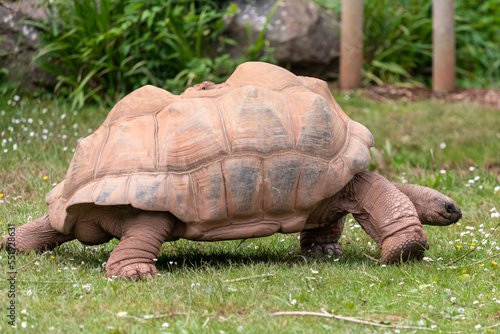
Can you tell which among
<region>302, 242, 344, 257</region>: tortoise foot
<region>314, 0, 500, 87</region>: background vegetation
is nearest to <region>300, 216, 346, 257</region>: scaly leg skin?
<region>302, 242, 344, 257</region>: tortoise foot

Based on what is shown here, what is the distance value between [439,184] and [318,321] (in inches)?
132

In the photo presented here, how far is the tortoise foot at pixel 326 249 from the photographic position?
4.34m

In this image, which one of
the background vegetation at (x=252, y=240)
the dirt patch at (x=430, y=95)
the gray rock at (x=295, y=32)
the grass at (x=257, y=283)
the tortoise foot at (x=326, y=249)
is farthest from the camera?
the dirt patch at (x=430, y=95)

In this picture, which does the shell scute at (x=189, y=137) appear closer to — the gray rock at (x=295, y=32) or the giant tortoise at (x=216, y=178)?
the giant tortoise at (x=216, y=178)

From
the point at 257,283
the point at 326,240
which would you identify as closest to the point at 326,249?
the point at 326,240

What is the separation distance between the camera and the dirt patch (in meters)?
9.61

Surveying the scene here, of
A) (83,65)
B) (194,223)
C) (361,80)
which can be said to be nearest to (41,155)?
(83,65)

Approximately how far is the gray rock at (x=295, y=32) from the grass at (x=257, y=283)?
4113 mm

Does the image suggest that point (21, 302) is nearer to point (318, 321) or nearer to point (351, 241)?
point (318, 321)

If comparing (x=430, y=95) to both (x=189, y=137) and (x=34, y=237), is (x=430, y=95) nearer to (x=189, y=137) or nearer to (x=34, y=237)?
(x=189, y=137)

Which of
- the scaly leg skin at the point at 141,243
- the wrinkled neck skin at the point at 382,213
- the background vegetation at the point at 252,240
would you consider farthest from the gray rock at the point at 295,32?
the scaly leg skin at the point at 141,243

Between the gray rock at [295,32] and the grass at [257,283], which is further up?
the gray rock at [295,32]

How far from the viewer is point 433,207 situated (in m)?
4.05

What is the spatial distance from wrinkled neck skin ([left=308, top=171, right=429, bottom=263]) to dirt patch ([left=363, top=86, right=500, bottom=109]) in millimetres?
5688
